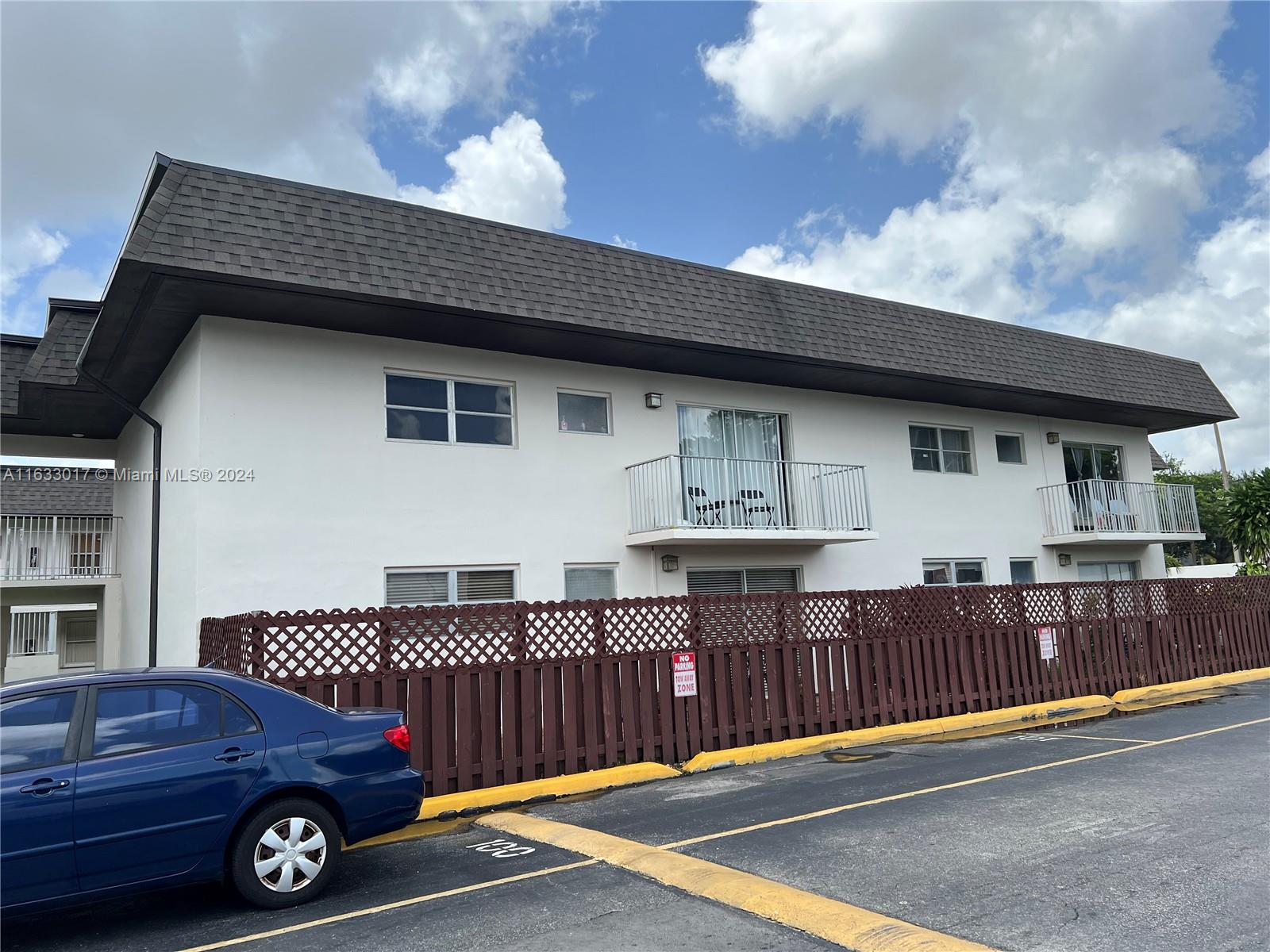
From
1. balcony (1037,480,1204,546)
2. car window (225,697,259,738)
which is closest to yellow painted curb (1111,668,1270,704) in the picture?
balcony (1037,480,1204,546)

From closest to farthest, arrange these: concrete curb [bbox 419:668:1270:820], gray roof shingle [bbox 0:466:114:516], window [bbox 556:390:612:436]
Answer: concrete curb [bbox 419:668:1270:820] < window [bbox 556:390:612:436] < gray roof shingle [bbox 0:466:114:516]

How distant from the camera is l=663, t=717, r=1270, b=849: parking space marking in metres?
6.91

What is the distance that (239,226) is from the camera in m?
10.0

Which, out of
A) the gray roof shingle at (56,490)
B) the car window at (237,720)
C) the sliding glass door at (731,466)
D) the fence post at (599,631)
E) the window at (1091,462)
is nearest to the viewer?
the car window at (237,720)

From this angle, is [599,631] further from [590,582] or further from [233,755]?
[233,755]

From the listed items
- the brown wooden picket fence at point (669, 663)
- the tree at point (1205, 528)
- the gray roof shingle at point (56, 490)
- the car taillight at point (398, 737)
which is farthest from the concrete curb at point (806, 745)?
the tree at point (1205, 528)

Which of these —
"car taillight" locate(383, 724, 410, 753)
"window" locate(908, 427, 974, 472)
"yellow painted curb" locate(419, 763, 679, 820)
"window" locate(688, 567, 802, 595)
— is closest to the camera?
"car taillight" locate(383, 724, 410, 753)

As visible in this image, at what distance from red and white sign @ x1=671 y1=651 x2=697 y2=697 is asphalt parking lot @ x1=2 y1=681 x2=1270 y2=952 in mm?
1314

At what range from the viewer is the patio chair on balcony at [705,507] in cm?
1362

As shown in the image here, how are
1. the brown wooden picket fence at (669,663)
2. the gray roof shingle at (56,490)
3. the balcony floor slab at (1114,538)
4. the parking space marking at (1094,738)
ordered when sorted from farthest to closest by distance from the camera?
1. the gray roof shingle at (56,490)
2. the balcony floor slab at (1114,538)
3. the parking space marking at (1094,738)
4. the brown wooden picket fence at (669,663)

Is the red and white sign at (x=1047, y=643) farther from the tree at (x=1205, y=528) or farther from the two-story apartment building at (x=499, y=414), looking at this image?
the tree at (x=1205, y=528)

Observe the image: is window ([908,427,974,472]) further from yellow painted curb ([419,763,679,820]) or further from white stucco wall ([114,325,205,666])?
white stucco wall ([114,325,205,666])

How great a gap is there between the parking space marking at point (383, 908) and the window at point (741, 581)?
7.76m

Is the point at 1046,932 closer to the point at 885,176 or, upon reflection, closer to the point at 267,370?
the point at 267,370
